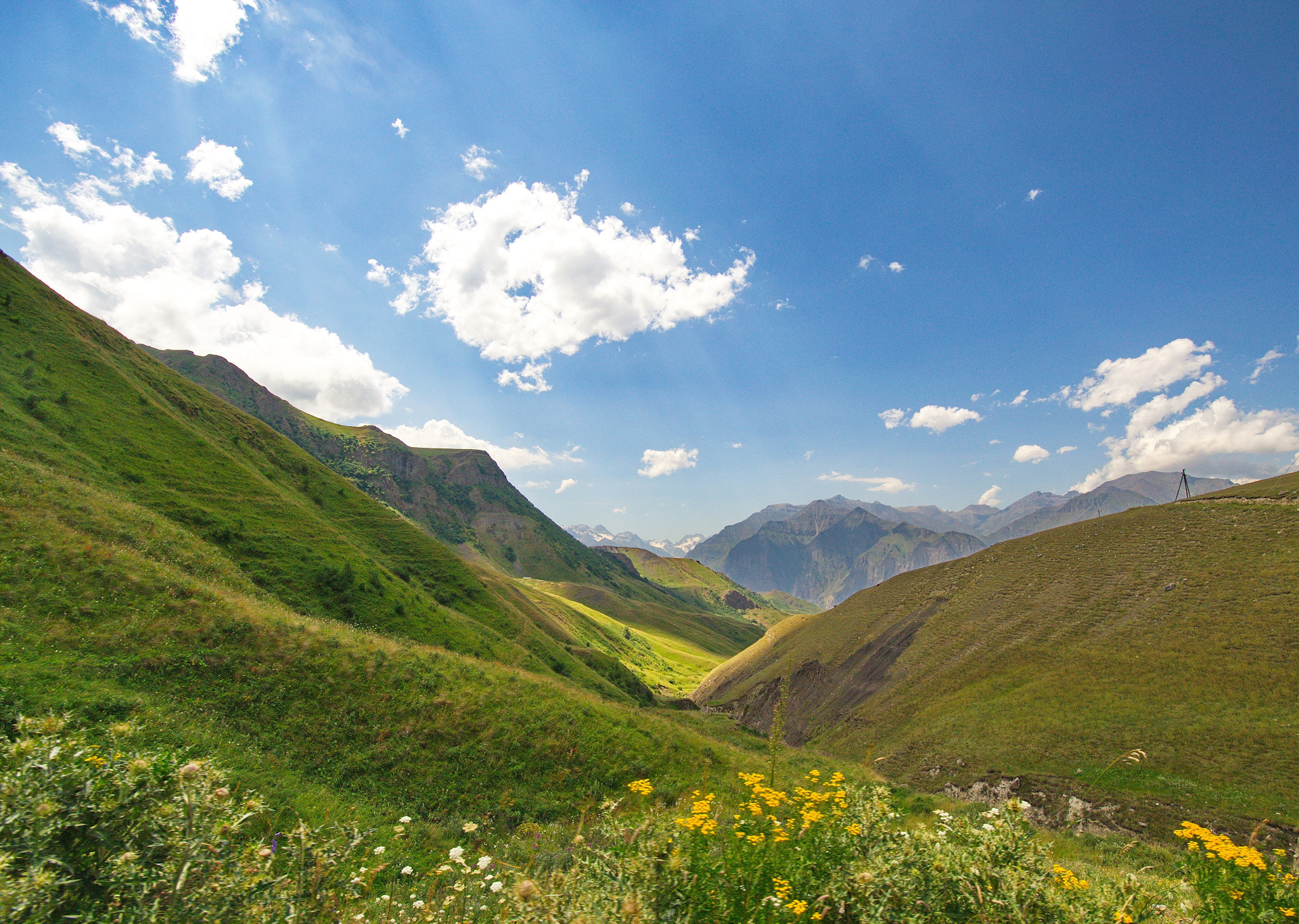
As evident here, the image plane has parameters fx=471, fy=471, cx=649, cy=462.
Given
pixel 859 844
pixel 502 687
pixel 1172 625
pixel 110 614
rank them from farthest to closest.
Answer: pixel 1172 625
pixel 502 687
pixel 110 614
pixel 859 844

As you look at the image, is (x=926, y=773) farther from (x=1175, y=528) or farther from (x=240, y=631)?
(x=240, y=631)

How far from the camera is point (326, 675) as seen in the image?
16656 mm

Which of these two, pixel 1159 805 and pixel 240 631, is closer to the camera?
pixel 240 631

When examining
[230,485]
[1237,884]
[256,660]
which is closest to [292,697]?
[256,660]

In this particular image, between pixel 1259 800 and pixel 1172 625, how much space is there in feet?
49.7

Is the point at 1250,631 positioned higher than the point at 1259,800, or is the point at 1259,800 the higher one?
the point at 1250,631

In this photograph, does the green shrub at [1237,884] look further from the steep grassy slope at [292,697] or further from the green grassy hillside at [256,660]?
the green grassy hillside at [256,660]

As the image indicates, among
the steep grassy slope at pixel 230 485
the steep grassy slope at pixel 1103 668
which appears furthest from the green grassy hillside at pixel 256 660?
the steep grassy slope at pixel 1103 668

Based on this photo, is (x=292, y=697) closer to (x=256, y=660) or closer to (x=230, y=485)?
(x=256, y=660)

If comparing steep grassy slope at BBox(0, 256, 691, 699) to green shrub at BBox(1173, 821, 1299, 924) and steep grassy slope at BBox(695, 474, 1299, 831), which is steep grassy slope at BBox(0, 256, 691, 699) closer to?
steep grassy slope at BBox(695, 474, 1299, 831)

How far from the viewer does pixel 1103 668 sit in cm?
3009

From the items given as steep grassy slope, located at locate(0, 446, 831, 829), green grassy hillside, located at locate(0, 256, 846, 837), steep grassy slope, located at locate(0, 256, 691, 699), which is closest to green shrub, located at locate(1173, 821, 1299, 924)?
steep grassy slope, located at locate(0, 446, 831, 829)

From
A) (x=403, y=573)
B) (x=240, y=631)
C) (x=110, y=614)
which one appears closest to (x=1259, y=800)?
(x=240, y=631)

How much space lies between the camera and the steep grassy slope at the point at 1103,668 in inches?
880
